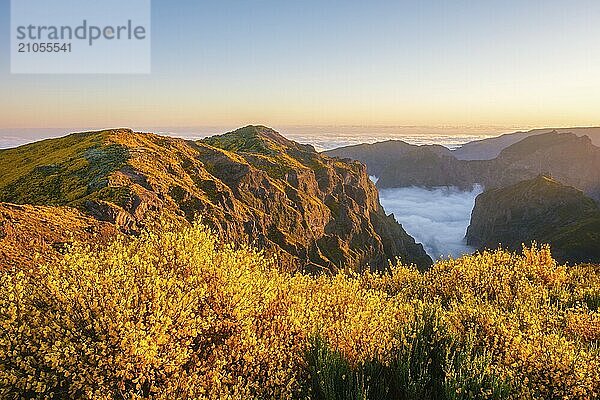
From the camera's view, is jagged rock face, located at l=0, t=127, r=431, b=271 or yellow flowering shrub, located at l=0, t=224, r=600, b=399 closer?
yellow flowering shrub, located at l=0, t=224, r=600, b=399

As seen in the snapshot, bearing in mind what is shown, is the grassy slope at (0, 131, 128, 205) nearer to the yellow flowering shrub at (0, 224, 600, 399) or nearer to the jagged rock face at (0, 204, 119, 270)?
the jagged rock face at (0, 204, 119, 270)

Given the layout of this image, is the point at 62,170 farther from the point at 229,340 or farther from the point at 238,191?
the point at 229,340

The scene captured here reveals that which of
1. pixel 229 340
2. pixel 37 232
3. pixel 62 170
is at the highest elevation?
pixel 62 170

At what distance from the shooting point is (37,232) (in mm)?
22094

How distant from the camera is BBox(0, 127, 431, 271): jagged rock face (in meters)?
41.9

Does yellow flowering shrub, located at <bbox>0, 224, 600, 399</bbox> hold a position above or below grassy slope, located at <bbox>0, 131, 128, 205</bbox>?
below

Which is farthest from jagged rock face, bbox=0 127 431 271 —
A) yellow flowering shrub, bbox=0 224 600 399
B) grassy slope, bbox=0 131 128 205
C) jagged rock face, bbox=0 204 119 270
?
yellow flowering shrub, bbox=0 224 600 399

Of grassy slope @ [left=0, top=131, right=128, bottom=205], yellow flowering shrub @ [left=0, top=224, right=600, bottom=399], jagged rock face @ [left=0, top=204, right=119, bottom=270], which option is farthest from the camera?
grassy slope @ [left=0, top=131, right=128, bottom=205]

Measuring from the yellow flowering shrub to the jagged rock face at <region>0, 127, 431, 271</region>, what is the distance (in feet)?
75.6

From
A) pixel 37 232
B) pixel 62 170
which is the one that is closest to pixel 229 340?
pixel 37 232

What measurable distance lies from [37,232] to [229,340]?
17.8m

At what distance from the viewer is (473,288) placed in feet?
63.6

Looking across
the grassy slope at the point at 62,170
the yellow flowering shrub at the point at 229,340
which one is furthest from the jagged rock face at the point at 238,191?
the yellow flowering shrub at the point at 229,340

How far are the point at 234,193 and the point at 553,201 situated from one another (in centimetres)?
17251
